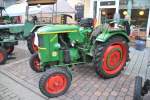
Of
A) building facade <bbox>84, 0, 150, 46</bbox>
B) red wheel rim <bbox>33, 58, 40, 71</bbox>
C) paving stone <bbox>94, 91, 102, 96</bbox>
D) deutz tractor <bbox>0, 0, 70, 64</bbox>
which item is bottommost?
paving stone <bbox>94, 91, 102, 96</bbox>

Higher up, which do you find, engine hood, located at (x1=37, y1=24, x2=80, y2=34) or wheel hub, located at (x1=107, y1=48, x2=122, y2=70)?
engine hood, located at (x1=37, y1=24, x2=80, y2=34)

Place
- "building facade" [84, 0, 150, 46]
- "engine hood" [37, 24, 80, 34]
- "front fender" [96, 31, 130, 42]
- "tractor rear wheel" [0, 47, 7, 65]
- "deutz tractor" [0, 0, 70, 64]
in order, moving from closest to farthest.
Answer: "engine hood" [37, 24, 80, 34], "front fender" [96, 31, 130, 42], "tractor rear wheel" [0, 47, 7, 65], "deutz tractor" [0, 0, 70, 64], "building facade" [84, 0, 150, 46]

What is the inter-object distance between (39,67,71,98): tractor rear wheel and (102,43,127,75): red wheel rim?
1.14 meters

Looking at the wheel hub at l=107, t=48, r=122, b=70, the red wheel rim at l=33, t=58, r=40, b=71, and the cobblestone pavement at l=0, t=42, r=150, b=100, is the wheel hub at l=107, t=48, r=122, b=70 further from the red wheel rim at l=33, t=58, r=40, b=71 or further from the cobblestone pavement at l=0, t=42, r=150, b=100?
the red wheel rim at l=33, t=58, r=40, b=71

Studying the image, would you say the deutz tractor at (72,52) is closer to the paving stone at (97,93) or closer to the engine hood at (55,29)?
the engine hood at (55,29)

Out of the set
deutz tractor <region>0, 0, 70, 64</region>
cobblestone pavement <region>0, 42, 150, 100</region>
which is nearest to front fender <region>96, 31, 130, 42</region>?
cobblestone pavement <region>0, 42, 150, 100</region>

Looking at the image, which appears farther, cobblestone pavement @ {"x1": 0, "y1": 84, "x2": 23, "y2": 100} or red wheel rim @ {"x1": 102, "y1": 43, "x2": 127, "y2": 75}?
red wheel rim @ {"x1": 102, "y1": 43, "x2": 127, "y2": 75}

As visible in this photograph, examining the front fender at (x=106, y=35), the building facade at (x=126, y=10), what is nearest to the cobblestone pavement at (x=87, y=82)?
the front fender at (x=106, y=35)

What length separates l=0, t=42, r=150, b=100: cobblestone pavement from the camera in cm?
397

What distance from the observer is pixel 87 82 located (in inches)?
182

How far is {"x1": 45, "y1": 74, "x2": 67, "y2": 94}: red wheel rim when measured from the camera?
3.84 meters

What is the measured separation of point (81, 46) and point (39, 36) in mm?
1202

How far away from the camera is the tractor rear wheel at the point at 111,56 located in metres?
4.52

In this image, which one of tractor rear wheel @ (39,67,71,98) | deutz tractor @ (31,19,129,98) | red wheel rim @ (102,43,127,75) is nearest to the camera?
tractor rear wheel @ (39,67,71,98)
